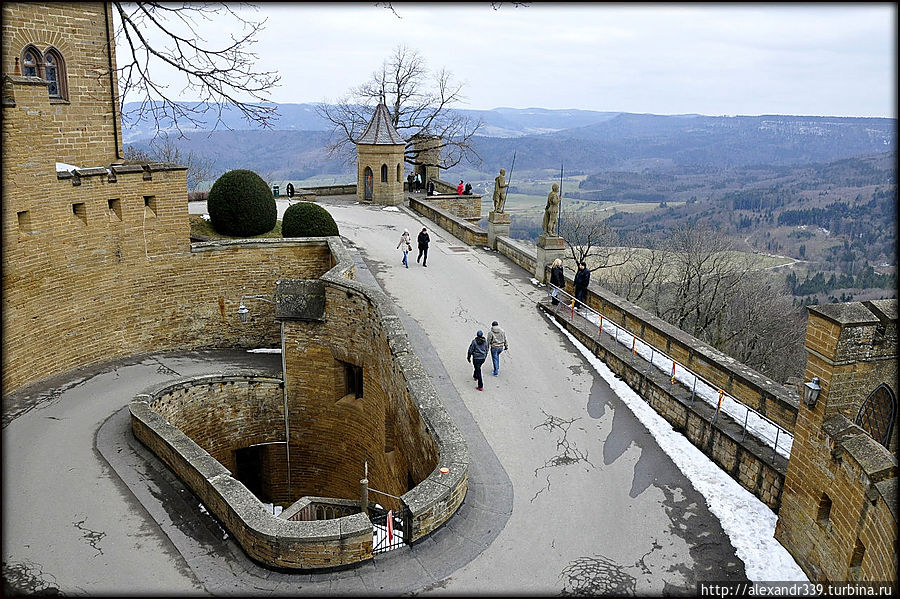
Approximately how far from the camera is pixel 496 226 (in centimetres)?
2234

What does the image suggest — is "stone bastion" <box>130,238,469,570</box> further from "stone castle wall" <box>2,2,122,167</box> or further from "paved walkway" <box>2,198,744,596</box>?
"stone castle wall" <box>2,2,122,167</box>

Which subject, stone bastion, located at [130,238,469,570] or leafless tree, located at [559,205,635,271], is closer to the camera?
stone bastion, located at [130,238,469,570]

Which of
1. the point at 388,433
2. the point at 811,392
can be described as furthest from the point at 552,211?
the point at 811,392

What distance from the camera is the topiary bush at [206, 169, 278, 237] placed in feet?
69.2

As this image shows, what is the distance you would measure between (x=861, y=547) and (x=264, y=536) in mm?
6590

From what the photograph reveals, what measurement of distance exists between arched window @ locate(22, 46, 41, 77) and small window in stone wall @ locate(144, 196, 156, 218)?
4.18m

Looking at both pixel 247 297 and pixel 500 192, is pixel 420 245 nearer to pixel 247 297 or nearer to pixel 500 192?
pixel 500 192

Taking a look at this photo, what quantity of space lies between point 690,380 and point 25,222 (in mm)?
13433

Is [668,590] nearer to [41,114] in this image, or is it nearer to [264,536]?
[264,536]

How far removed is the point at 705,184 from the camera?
10950 centimetres

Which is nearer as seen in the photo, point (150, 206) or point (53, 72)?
point (150, 206)

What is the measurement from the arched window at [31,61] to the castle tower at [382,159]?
1641 cm

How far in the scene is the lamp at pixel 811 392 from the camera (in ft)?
25.8

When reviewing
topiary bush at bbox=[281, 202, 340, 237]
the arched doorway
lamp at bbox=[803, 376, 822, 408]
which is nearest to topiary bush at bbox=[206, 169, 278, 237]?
topiary bush at bbox=[281, 202, 340, 237]
